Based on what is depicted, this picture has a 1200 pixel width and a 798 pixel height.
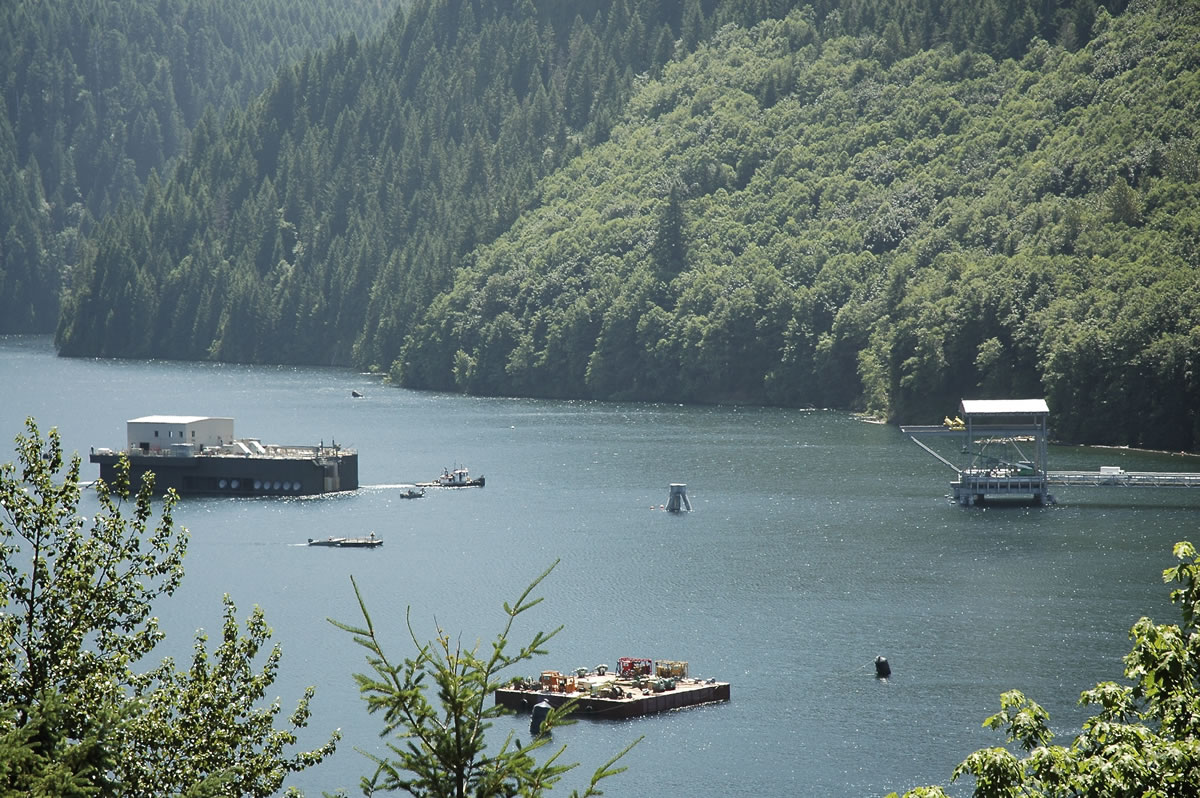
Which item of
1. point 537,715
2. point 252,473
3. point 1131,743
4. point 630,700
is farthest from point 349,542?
point 1131,743

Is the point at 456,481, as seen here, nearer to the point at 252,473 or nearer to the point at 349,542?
the point at 252,473

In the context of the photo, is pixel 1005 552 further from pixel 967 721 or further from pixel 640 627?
pixel 967 721

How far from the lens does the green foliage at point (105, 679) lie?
101 feet

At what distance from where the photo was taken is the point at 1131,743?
29.5 meters

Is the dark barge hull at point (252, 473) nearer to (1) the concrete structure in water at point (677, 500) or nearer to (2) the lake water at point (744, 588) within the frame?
(2) the lake water at point (744, 588)

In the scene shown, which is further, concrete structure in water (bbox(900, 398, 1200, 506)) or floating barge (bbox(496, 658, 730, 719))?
concrete structure in water (bbox(900, 398, 1200, 506))

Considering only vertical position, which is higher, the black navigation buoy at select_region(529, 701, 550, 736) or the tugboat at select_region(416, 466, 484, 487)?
the tugboat at select_region(416, 466, 484, 487)

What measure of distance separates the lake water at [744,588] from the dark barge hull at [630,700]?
0.81 m

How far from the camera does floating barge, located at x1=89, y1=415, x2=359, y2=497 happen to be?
492 feet

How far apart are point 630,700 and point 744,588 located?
90.4 ft

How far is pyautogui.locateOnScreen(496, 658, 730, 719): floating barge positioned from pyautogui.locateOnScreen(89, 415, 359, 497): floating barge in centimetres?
7019

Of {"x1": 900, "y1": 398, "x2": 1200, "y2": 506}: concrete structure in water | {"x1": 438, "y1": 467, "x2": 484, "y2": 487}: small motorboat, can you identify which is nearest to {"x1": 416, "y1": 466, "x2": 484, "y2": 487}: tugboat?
{"x1": 438, "y1": 467, "x2": 484, "y2": 487}: small motorboat

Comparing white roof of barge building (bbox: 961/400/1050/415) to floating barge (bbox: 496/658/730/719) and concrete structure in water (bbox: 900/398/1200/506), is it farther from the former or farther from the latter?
floating barge (bbox: 496/658/730/719)

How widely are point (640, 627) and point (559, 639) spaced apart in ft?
14.3
